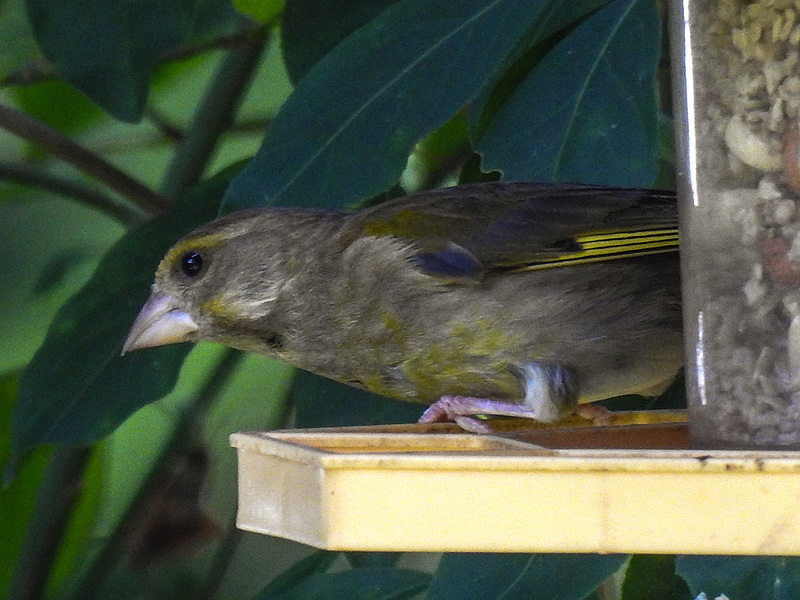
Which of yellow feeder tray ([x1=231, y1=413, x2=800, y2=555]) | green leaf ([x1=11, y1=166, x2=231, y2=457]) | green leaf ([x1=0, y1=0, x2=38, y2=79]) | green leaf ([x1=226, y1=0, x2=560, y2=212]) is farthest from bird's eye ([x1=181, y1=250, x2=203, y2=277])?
yellow feeder tray ([x1=231, y1=413, x2=800, y2=555])

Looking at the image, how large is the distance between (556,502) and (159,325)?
4.64 feet

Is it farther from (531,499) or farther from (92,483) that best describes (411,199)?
(92,483)

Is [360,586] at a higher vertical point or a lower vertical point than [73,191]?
lower

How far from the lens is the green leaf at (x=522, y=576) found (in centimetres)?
248

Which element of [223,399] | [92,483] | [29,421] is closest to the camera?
A: [29,421]

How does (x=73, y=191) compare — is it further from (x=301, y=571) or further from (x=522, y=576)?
(x=522, y=576)

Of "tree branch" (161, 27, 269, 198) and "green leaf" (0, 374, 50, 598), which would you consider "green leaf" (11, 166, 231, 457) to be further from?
"green leaf" (0, 374, 50, 598)

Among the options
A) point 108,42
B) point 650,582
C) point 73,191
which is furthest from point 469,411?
point 73,191

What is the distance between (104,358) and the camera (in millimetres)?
3006

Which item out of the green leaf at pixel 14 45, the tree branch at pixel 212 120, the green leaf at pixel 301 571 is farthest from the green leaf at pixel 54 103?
the green leaf at pixel 301 571

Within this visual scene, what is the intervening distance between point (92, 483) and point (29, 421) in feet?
3.23

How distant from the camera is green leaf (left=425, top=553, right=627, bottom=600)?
8.14ft

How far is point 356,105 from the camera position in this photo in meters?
2.68

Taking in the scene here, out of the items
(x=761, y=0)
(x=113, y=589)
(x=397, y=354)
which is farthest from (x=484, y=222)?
(x=113, y=589)
